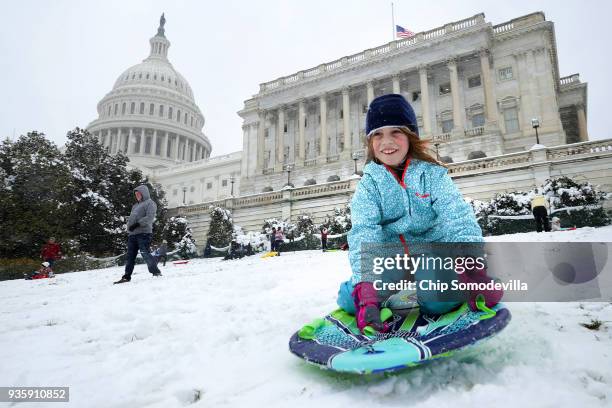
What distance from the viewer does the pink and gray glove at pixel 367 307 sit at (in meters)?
2.19

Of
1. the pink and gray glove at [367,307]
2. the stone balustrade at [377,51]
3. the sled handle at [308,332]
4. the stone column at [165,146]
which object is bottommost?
the sled handle at [308,332]

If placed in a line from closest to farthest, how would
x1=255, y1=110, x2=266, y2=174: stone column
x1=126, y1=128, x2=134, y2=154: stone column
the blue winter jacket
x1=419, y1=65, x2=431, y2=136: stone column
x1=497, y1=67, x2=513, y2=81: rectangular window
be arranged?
the blue winter jacket
x1=497, y1=67, x2=513, y2=81: rectangular window
x1=419, y1=65, x2=431, y2=136: stone column
x1=255, y1=110, x2=266, y2=174: stone column
x1=126, y1=128, x2=134, y2=154: stone column

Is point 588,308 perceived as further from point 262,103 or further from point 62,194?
point 262,103

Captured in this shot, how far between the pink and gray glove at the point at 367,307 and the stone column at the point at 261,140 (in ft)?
129

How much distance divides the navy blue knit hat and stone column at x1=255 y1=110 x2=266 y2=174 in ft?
127

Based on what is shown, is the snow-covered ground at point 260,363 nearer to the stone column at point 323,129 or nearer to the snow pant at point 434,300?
the snow pant at point 434,300

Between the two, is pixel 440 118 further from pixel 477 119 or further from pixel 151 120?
pixel 151 120

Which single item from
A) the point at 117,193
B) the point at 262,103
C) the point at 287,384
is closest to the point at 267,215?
the point at 117,193

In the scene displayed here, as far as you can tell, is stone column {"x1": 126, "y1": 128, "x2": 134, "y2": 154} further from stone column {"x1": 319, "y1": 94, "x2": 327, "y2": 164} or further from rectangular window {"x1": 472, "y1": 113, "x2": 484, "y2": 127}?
rectangular window {"x1": 472, "y1": 113, "x2": 484, "y2": 127}

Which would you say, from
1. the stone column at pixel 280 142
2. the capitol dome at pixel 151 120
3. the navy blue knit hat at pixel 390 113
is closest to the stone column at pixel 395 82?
the stone column at pixel 280 142

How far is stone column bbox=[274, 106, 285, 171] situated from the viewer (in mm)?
40469

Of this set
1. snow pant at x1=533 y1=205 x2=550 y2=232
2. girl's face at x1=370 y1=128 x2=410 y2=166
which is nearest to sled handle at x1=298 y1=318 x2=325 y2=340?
girl's face at x1=370 y1=128 x2=410 y2=166

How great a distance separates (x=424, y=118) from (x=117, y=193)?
27.2m

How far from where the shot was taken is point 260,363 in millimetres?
2447
